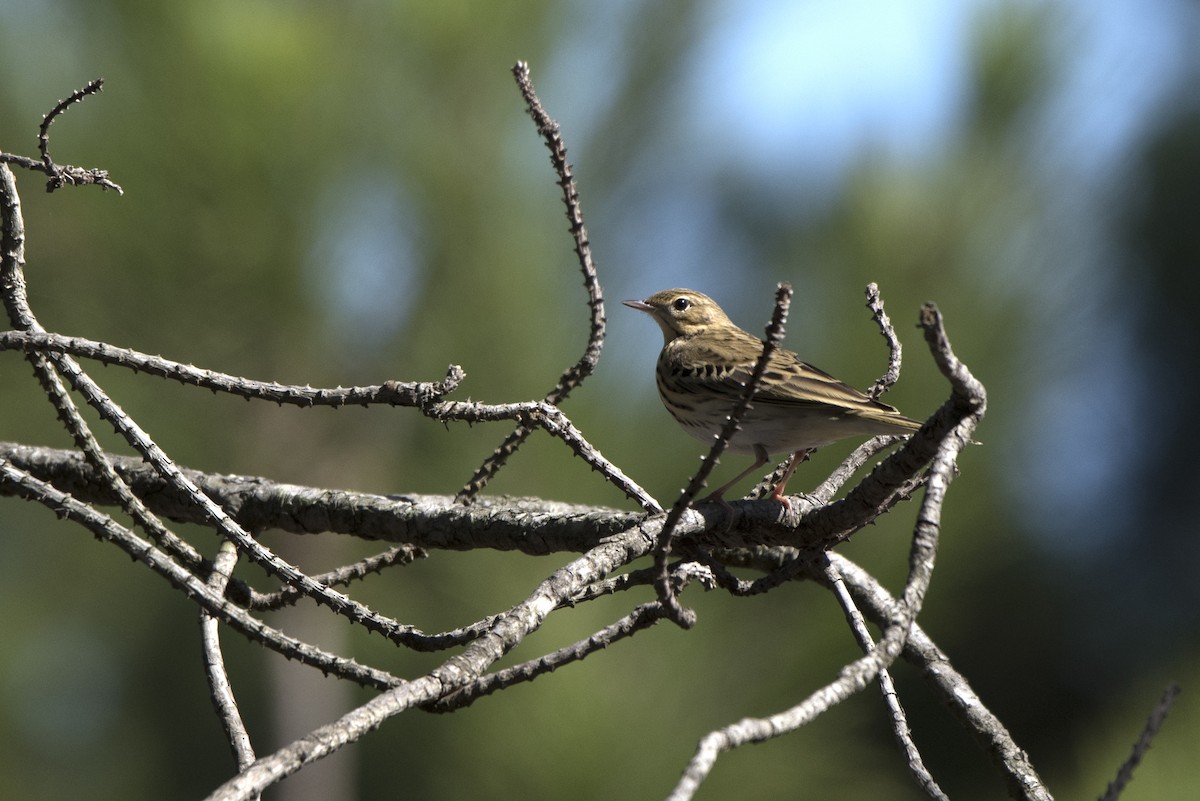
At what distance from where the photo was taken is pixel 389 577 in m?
4.09

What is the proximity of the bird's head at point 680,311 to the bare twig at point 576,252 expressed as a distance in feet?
5.78

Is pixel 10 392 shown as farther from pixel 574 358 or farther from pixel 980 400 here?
pixel 980 400

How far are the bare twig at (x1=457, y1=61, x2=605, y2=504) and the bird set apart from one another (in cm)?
40

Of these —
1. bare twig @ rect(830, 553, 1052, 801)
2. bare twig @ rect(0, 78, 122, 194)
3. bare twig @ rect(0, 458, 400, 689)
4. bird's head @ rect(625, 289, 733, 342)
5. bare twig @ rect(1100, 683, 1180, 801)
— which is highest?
bird's head @ rect(625, 289, 733, 342)

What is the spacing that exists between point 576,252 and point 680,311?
1.89m

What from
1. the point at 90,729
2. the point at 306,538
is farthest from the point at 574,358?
the point at 90,729

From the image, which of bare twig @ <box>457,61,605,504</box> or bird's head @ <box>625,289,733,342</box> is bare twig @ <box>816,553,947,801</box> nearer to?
bare twig @ <box>457,61,605,504</box>

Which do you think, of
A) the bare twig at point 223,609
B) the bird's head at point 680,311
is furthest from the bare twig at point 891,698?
the bird's head at point 680,311

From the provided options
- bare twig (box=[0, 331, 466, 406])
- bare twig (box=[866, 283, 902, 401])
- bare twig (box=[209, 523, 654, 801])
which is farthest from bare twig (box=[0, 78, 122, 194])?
bare twig (box=[866, 283, 902, 401])

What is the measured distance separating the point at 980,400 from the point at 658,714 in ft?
7.64

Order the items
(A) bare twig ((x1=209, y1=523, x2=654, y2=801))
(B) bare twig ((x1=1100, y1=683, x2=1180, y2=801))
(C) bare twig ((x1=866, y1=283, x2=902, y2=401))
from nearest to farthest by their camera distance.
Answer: (A) bare twig ((x1=209, y1=523, x2=654, y2=801)) → (B) bare twig ((x1=1100, y1=683, x2=1180, y2=801)) → (C) bare twig ((x1=866, y1=283, x2=902, y2=401))

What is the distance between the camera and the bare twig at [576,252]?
1420 millimetres

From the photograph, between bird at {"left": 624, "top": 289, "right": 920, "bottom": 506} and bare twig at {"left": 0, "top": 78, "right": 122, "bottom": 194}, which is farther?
bird at {"left": 624, "top": 289, "right": 920, "bottom": 506}

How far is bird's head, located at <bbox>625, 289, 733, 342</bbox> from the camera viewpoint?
11.3ft
